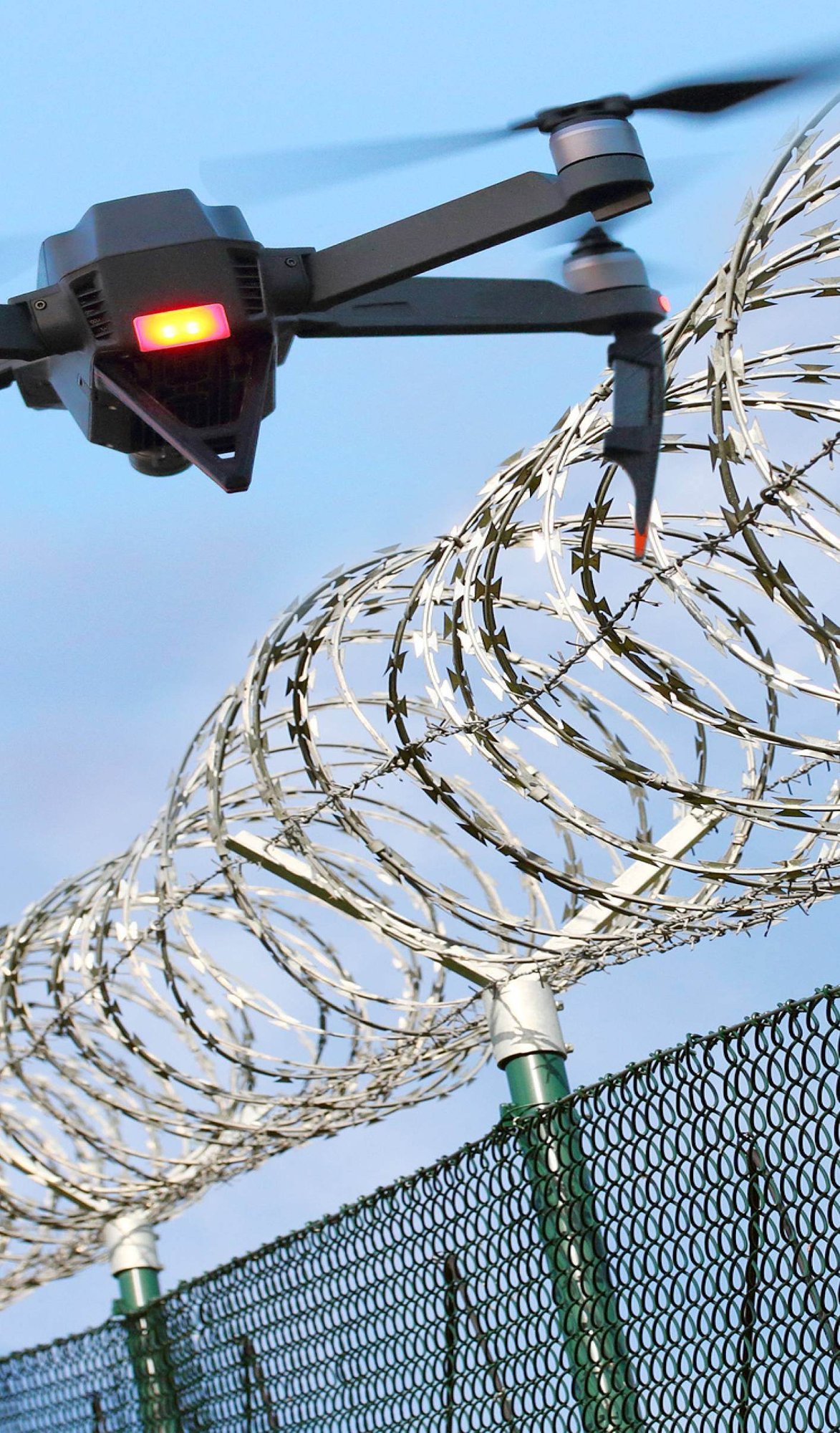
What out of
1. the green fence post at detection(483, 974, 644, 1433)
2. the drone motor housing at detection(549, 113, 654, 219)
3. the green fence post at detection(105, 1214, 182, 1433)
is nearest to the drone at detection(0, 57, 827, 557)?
the drone motor housing at detection(549, 113, 654, 219)

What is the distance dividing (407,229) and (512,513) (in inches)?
100

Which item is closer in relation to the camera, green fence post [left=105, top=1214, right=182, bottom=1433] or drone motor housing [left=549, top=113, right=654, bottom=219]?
drone motor housing [left=549, top=113, right=654, bottom=219]

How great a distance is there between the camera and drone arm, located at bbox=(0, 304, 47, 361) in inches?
144

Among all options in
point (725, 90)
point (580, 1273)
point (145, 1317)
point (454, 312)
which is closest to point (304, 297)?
point (454, 312)

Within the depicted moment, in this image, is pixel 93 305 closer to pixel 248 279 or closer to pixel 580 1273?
pixel 248 279

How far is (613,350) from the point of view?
3.56 m

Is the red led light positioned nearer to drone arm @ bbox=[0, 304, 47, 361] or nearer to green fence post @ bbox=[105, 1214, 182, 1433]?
drone arm @ bbox=[0, 304, 47, 361]

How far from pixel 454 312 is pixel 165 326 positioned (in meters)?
0.57

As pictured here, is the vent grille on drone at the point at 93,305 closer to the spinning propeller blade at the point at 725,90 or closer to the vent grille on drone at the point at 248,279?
the vent grille on drone at the point at 248,279

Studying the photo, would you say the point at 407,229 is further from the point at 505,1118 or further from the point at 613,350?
the point at 505,1118

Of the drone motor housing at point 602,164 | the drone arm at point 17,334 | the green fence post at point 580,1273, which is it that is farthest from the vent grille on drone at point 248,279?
the green fence post at point 580,1273

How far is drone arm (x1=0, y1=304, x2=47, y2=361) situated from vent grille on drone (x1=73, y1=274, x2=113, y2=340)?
20 cm

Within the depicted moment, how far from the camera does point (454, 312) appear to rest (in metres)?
3.68

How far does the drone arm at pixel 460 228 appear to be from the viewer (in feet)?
11.3
